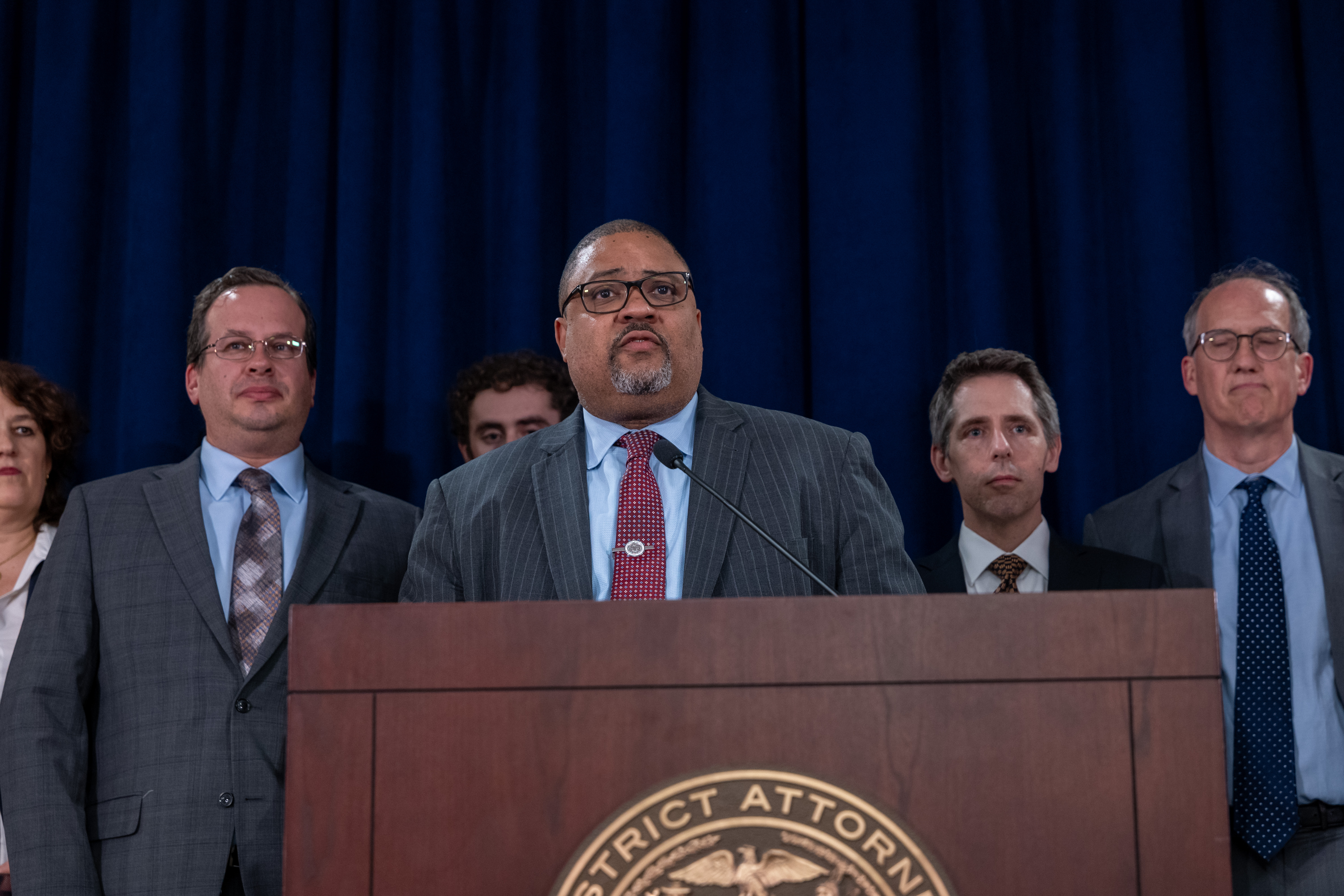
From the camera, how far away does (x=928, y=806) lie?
1095mm

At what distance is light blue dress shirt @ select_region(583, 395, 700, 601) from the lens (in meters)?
1.70

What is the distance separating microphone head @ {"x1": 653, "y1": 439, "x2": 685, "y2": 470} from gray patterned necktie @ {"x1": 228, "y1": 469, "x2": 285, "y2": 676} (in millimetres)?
882

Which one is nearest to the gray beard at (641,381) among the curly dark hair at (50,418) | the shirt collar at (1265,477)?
the shirt collar at (1265,477)

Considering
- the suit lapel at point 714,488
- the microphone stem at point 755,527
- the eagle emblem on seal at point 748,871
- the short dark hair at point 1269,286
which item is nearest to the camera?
the eagle emblem on seal at point 748,871

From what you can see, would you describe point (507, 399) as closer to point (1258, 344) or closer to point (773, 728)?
point (1258, 344)

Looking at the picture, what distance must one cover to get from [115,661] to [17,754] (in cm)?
20

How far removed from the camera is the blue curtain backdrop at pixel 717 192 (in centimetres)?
297

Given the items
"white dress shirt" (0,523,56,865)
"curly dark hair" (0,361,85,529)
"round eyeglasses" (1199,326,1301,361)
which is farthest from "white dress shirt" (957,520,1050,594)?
"curly dark hair" (0,361,85,529)

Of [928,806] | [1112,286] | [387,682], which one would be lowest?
[928,806]

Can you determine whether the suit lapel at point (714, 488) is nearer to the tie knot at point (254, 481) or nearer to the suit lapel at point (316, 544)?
the suit lapel at point (316, 544)

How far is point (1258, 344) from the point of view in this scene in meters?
2.46

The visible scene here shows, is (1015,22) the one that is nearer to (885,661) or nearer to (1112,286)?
(1112,286)

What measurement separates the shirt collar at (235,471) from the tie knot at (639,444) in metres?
0.78

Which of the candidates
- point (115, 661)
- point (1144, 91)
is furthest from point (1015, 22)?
point (115, 661)
